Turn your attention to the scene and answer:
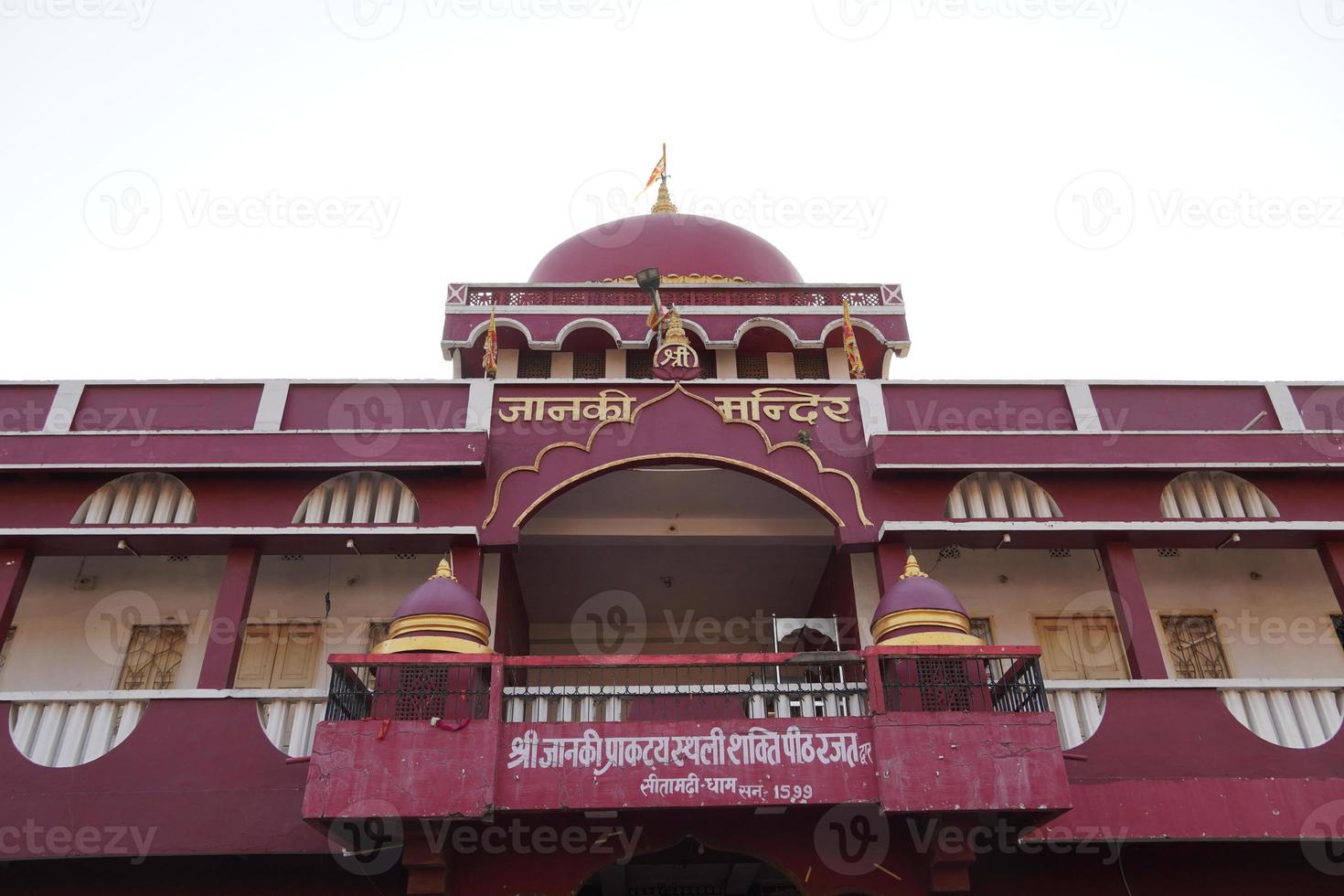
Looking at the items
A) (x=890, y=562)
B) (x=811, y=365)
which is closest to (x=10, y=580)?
(x=890, y=562)

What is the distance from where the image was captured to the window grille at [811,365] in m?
16.2

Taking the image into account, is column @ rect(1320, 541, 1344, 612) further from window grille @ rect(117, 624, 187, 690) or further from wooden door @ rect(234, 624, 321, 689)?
window grille @ rect(117, 624, 187, 690)

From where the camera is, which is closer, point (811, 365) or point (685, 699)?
point (685, 699)

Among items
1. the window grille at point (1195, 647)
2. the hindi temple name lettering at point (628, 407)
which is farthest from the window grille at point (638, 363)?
the window grille at point (1195, 647)

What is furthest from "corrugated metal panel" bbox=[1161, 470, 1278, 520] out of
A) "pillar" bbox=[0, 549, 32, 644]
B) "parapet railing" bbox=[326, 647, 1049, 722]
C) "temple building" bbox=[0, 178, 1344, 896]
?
"pillar" bbox=[0, 549, 32, 644]

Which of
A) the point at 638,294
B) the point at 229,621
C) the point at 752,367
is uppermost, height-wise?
the point at 638,294

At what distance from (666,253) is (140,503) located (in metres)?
9.85

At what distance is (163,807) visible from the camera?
925 centimetres

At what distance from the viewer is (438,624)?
30.7 feet

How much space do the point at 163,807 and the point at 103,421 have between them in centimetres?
480

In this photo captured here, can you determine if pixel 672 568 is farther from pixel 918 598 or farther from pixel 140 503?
pixel 140 503

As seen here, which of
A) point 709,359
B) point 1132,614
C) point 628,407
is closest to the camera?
point 1132,614

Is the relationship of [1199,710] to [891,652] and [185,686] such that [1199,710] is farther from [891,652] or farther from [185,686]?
[185,686]

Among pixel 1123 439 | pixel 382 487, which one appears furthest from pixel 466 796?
pixel 1123 439
